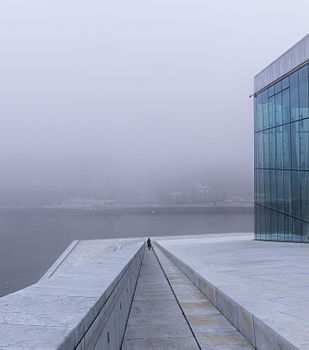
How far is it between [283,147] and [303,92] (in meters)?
3.94

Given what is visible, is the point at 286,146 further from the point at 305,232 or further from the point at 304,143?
the point at 305,232

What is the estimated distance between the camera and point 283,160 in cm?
2625

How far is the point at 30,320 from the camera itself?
2.99 metres

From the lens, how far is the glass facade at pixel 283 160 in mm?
24109

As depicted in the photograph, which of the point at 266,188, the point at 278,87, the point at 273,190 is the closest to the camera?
the point at 278,87

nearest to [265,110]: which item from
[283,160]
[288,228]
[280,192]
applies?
[283,160]

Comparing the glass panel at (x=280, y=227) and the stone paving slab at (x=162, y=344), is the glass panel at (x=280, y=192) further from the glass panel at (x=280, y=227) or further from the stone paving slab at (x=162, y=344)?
the stone paving slab at (x=162, y=344)

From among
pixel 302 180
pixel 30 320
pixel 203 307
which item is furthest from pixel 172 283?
pixel 302 180

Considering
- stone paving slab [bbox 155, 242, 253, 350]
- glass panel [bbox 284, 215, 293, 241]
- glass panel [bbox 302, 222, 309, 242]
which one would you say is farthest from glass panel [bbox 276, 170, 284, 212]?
stone paving slab [bbox 155, 242, 253, 350]

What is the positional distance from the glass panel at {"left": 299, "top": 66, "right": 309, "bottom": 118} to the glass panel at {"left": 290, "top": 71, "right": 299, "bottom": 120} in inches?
15.9

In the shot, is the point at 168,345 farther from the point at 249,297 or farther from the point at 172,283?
the point at 172,283

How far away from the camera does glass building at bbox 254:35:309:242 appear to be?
24.0 metres

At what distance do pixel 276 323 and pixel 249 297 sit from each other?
5.17 ft

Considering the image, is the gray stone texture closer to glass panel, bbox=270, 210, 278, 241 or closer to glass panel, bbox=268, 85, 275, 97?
glass panel, bbox=268, 85, 275, 97
